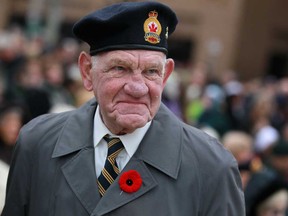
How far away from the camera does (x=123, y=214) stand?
3531 mm

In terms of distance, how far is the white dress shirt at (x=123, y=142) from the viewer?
3.68 m

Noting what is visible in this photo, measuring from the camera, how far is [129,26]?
11.8 feet

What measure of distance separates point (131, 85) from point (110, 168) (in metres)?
0.39

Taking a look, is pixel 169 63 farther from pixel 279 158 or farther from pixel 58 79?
pixel 58 79

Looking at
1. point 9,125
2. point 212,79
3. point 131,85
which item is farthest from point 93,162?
point 212,79

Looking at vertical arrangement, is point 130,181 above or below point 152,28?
below

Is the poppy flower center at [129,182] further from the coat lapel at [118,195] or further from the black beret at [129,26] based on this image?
the black beret at [129,26]

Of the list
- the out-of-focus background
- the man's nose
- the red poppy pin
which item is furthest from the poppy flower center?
the out-of-focus background

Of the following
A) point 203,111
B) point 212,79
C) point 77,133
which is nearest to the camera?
point 77,133

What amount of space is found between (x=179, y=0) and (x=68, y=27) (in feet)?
12.9

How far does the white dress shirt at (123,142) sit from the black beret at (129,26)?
1.15 feet

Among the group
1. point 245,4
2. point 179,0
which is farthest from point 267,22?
point 179,0

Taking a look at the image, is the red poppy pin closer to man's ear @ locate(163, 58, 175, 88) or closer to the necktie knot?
the necktie knot

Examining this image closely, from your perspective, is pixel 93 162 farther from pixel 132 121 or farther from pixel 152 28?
pixel 152 28
